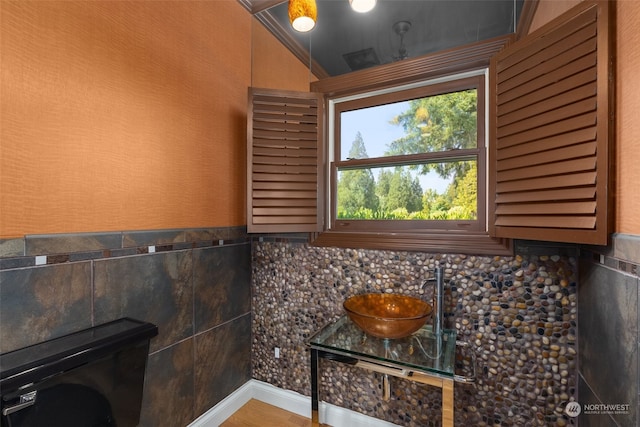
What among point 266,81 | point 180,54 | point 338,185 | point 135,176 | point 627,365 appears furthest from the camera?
point 266,81

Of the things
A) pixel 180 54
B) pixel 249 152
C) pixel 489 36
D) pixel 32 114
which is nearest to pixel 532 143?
pixel 489 36

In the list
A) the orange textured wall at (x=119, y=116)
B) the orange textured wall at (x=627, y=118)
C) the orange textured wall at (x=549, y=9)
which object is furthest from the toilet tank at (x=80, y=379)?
the orange textured wall at (x=549, y=9)

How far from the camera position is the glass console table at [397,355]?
1144 millimetres

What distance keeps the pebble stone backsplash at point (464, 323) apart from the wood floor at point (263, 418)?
0.57 ft

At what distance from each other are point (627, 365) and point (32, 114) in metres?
2.23

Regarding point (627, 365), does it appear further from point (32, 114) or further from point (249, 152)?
point (32, 114)

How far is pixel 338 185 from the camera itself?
1.94m

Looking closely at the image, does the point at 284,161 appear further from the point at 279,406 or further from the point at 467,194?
the point at 279,406

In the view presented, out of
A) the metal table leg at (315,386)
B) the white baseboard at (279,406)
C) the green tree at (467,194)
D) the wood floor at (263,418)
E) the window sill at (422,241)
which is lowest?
the wood floor at (263,418)

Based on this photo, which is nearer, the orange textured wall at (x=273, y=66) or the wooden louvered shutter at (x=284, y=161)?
the wooden louvered shutter at (x=284, y=161)

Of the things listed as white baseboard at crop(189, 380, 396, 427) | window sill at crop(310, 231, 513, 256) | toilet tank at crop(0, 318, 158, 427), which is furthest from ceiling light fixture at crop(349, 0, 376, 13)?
white baseboard at crop(189, 380, 396, 427)

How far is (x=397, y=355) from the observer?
1.25 metres

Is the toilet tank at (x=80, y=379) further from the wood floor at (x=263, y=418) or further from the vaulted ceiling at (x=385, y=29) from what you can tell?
the vaulted ceiling at (x=385, y=29)

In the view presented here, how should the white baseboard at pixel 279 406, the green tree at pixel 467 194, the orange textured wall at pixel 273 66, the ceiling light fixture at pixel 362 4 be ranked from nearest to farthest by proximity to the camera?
the ceiling light fixture at pixel 362 4 < the green tree at pixel 467 194 < the white baseboard at pixel 279 406 < the orange textured wall at pixel 273 66
